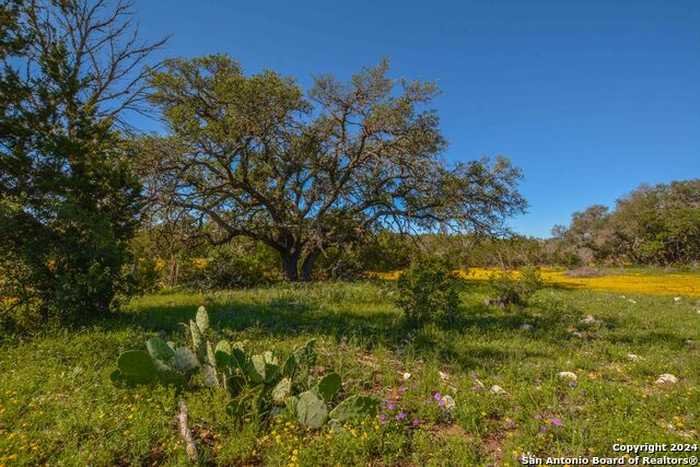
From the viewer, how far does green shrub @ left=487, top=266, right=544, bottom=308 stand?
992 cm

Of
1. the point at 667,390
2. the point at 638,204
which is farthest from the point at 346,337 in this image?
the point at 638,204

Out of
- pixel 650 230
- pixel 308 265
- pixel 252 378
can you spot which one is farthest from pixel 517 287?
pixel 650 230

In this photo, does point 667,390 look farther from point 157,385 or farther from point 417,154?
point 417,154

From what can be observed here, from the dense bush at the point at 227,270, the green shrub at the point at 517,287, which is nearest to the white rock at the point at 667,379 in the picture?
the green shrub at the point at 517,287

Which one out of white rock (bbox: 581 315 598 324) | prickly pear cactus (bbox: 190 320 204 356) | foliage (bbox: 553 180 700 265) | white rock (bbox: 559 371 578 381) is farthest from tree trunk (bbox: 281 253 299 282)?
foliage (bbox: 553 180 700 265)

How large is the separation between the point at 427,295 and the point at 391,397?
3665 mm

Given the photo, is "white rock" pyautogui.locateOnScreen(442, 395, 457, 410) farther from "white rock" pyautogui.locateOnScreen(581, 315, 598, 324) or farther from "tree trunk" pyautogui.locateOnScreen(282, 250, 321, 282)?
"tree trunk" pyautogui.locateOnScreen(282, 250, 321, 282)

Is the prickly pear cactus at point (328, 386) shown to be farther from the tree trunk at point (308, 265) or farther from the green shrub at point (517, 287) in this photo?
the tree trunk at point (308, 265)

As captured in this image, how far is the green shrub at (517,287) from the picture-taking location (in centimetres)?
992

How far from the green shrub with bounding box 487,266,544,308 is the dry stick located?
9121 mm

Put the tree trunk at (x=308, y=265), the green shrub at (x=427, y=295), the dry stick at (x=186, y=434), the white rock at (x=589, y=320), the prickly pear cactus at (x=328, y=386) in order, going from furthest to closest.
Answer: the tree trunk at (x=308, y=265) → the white rock at (x=589, y=320) → the green shrub at (x=427, y=295) → the prickly pear cactus at (x=328, y=386) → the dry stick at (x=186, y=434)

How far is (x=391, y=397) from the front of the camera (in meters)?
3.81

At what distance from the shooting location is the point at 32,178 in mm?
6266

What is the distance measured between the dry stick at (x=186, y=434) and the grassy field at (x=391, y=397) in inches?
2.8
